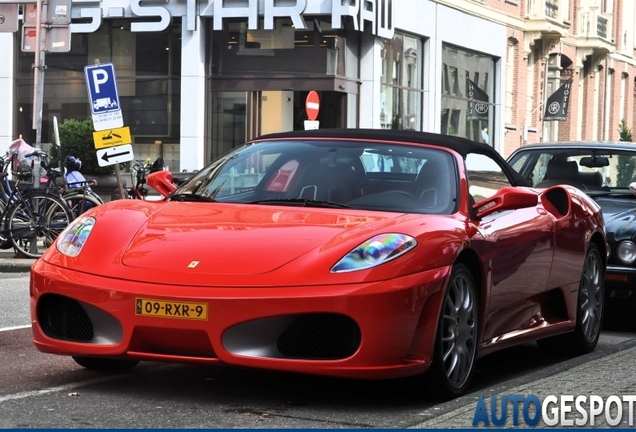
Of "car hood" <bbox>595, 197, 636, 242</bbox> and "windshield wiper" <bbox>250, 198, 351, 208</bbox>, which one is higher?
"windshield wiper" <bbox>250, 198, 351, 208</bbox>

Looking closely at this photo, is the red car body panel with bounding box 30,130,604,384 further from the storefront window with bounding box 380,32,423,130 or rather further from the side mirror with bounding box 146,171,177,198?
the storefront window with bounding box 380,32,423,130

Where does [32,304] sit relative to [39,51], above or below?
below

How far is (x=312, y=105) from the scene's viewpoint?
96.3 ft

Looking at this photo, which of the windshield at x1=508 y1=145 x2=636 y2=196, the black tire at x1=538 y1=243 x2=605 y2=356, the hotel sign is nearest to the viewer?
the black tire at x1=538 y1=243 x2=605 y2=356

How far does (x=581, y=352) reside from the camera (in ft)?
27.3

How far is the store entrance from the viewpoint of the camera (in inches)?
1146

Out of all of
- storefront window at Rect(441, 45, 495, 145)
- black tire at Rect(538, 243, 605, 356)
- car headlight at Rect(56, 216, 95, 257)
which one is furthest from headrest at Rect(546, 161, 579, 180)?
storefront window at Rect(441, 45, 495, 145)

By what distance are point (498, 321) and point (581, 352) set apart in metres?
1.56

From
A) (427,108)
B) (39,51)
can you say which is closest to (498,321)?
(39,51)

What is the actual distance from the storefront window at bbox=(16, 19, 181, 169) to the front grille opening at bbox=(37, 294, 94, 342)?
22326 mm

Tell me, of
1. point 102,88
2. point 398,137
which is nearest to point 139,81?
point 102,88

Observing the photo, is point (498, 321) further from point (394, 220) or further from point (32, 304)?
point (32, 304)

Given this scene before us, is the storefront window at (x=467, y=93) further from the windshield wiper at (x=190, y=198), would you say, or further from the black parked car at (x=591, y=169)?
the windshield wiper at (x=190, y=198)

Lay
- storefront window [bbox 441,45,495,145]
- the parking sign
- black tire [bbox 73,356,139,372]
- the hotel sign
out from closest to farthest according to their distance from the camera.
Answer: black tire [bbox 73,356,139,372] < the parking sign < the hotel sign < storefront window [bbox 441,45,495,145]
